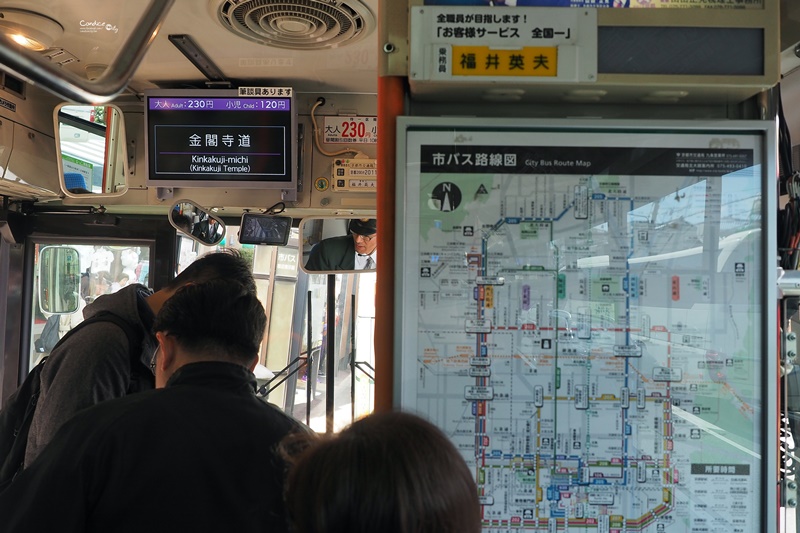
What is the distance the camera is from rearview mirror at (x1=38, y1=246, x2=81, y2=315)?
402cm

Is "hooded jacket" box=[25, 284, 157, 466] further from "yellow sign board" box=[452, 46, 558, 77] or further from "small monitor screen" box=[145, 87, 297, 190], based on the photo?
"yellow sign board" box=[452, 46, 558, 77]

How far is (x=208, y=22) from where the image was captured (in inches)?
113

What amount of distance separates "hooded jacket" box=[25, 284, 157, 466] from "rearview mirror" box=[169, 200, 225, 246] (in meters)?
1.40

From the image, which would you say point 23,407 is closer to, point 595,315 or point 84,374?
point 84,374

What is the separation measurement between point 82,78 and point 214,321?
76 cm

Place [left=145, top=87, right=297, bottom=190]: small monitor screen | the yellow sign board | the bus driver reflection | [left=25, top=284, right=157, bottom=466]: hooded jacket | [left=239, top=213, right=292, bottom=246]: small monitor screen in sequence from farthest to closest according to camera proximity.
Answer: the bus driver reflection → [left=239, top=213, right=292, bottom=246]: small monitor screen → [left=145, top=87, right=297, bottom=190]: small monitor screen → [left=25, top=284, right=157, bottom=466]: hooded jacket → the yellow sign board

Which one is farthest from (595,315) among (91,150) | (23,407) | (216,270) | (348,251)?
(91,150)

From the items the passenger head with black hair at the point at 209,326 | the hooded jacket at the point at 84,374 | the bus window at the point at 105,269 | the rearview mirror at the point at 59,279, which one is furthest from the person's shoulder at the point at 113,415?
the rearview mirror at the point at 59,279

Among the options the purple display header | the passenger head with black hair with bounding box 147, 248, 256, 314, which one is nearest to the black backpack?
the passenger head with black hair with bounding box 147, 248, 256, 314

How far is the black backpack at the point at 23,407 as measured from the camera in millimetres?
2221

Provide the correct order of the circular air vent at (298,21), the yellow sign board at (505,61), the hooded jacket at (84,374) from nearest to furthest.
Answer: the yellow sign board at (505,61) → the hooded jacket at (84,374) → the circular air vent at (298,21)

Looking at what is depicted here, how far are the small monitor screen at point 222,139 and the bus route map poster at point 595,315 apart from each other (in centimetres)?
225

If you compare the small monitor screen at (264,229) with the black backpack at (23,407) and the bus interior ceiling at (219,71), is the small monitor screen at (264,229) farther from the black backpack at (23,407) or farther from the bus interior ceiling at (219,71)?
the black backpack at (23,407)

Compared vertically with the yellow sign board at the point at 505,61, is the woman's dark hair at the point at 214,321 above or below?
below
